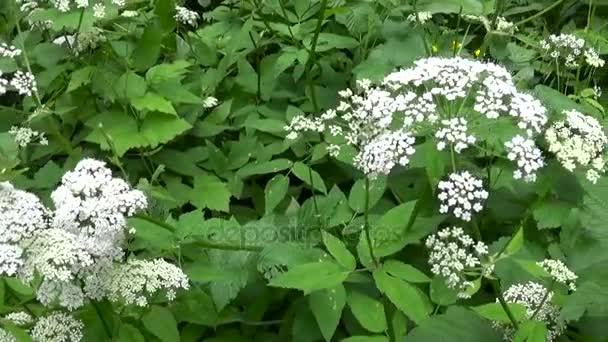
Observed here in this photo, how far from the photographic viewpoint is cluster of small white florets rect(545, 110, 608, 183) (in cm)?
221

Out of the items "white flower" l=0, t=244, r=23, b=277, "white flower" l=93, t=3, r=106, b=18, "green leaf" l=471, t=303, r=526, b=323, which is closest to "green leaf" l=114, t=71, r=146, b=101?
"white flower" l=93, t=3, r=106, b=18

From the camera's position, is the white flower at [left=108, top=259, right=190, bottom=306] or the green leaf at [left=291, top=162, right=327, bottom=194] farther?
the green leaf at [left=291, top=162, right=327, bottom=194]

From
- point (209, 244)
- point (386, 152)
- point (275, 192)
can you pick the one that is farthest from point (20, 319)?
point (386, 152)

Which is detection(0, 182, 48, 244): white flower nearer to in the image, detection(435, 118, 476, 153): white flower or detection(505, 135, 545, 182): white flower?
detection(435, 118, 476, 153): white flower

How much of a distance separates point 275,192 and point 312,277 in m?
0.68

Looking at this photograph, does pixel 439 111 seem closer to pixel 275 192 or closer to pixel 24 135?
pixel 275 192

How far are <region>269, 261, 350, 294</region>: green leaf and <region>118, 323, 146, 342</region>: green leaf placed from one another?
44 cm

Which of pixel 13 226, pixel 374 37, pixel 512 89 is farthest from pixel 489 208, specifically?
pixel 13 226

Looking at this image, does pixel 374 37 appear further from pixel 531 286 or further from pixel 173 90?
pixel 531 286

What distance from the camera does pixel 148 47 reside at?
336cm

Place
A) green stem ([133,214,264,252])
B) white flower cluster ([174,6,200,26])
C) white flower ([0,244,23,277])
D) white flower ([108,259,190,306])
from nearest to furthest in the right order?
white flower ([0,244,23,277]) < white flower ([108,259,190,306]) < green stem ([133,214,264,252]) < white flower cluster ([174,6,200,26])

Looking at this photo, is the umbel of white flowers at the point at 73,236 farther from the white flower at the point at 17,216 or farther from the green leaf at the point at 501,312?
the green leaf at the point at 501,312

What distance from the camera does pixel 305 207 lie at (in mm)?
2812

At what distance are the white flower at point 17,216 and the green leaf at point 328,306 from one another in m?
0.81
